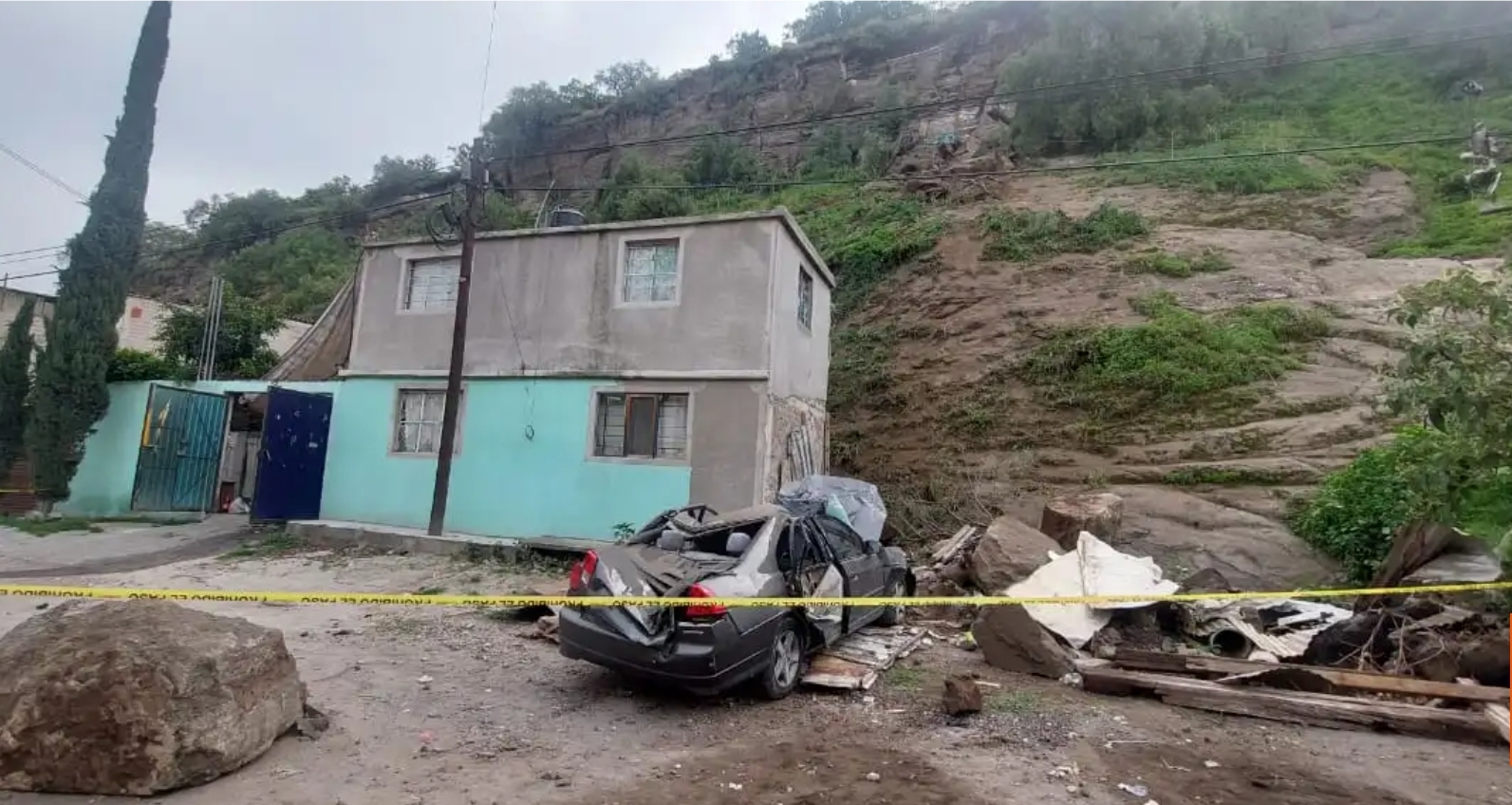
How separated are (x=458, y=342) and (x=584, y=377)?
2001 mm

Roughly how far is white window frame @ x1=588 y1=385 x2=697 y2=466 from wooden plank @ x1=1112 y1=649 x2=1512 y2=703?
20.5 ft

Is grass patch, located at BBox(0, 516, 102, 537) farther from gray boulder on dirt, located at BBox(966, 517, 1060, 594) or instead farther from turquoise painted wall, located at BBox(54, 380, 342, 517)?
gray boulder on dirt, located at BBox(966, 517, 1060, 594)

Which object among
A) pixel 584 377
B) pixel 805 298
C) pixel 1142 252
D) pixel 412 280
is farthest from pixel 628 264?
pixel 1142 252

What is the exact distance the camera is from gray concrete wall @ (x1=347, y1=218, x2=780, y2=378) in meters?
11.3

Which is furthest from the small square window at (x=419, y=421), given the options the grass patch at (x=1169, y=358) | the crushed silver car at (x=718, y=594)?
the grass patch at (x=1169, y=358)

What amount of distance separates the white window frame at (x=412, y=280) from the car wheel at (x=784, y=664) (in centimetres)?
916

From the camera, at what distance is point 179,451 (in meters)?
14.5

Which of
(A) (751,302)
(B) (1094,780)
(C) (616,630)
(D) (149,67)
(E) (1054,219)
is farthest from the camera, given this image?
(E) (1054,219)

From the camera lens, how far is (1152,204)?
2072 cm

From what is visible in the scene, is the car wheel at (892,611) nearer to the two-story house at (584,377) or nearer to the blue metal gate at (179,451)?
the two-story house at (584,377)

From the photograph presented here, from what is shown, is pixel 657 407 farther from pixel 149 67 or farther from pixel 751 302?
pixel 149 67

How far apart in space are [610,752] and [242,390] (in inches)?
536

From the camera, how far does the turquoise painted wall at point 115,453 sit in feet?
48.7

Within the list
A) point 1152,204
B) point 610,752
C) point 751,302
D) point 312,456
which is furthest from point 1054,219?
point 610,752
